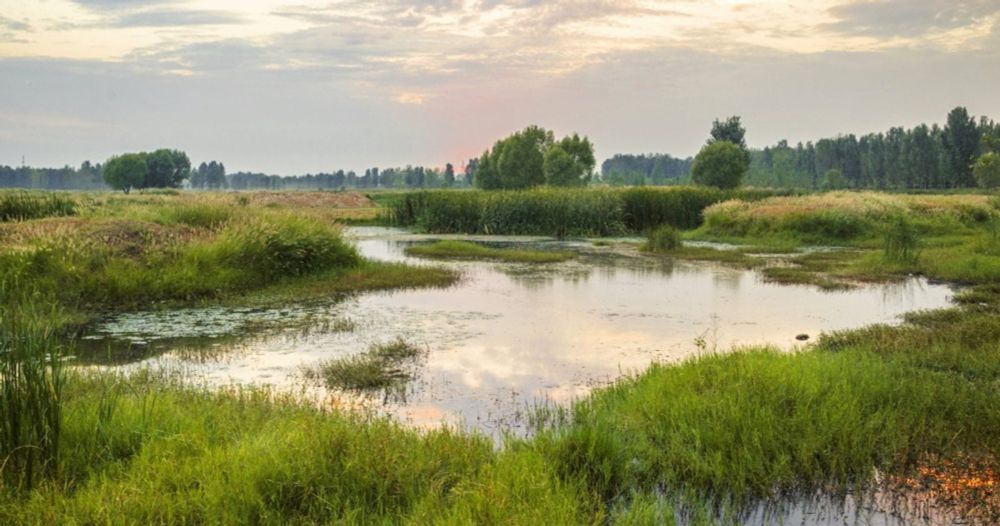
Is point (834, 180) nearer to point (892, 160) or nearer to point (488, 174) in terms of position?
point (892, 160)

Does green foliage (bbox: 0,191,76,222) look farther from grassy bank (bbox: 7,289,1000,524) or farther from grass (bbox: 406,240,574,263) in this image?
grassy bank (bbox: 7,289,1000,524)

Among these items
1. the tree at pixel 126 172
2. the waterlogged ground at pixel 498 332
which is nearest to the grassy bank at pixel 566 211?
the waterlogged ground at pixel 498 332

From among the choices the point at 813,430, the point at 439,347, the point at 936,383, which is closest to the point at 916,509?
the point at 813,430

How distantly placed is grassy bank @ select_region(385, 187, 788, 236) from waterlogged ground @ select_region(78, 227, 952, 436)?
20219mm

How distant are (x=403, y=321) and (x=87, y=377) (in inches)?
230

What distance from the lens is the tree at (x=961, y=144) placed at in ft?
317

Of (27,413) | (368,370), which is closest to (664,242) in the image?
(368,370)

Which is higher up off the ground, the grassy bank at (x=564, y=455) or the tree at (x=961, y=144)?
the tree at (x=961, y=144)

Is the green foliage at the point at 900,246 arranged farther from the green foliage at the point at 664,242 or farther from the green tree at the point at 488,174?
the green tree at the point at 488,174

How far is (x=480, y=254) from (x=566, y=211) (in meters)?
13.7

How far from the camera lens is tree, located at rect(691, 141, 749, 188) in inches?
2936

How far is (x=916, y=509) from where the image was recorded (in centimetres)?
556

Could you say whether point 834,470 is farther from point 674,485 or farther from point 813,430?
point 674,485

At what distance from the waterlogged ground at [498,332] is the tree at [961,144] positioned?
94.2 m
